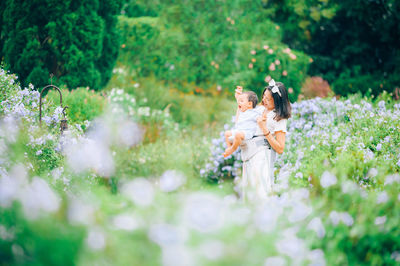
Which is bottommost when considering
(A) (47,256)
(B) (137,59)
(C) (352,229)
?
(A) (47,256)

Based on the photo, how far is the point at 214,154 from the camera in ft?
20.0

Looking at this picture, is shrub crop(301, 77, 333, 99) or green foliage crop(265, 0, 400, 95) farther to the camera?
green foliage crop(265, 0, 400, 95)

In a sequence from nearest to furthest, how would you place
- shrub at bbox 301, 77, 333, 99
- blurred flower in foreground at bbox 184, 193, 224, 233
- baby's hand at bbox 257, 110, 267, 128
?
blurred flower in foreground at bbox 184, 193, 224, 233
baby's hand at bbox 257, 110, 267, 128
shrub at bbox 301, 77, 333, 99

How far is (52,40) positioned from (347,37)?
34.4 feet

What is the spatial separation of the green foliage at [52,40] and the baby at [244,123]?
4413 millimetres

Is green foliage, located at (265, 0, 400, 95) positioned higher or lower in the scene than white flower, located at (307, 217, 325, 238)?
higher

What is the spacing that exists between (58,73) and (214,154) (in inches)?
142

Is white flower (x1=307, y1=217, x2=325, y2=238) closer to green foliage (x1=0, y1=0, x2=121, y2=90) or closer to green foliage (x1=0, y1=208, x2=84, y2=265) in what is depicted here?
green foliage (x1=0, y1=208, x2=84, y2=265)

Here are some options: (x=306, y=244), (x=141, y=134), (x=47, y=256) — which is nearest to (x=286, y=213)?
(x=306, y=244)

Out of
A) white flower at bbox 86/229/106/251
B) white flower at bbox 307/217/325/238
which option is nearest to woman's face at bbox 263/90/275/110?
white flower at bbox 307/217/325/238

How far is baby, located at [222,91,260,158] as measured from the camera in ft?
11.9

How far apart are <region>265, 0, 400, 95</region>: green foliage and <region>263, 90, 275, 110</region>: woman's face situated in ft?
25.3

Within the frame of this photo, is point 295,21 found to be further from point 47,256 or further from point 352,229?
point 47,256

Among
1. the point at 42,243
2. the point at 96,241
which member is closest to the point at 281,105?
the point at 96,241
